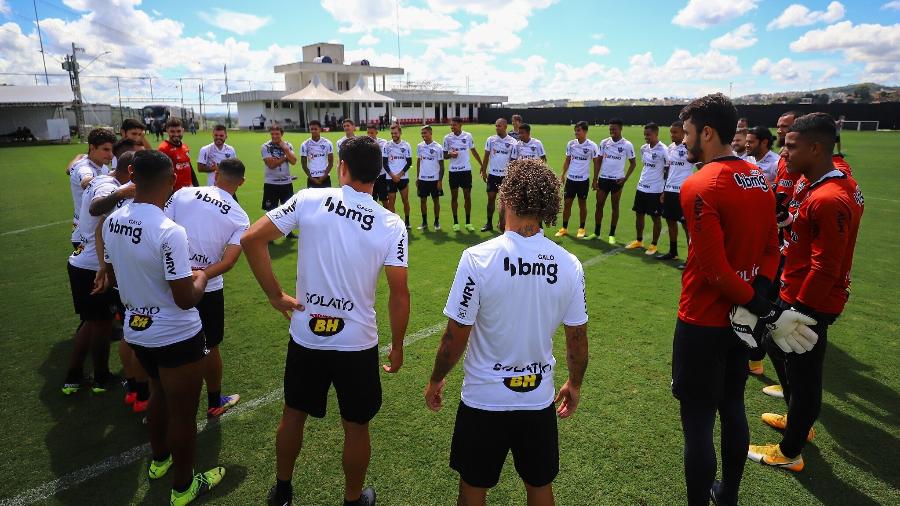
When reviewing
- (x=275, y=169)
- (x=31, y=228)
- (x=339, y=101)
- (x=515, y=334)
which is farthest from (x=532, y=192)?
(x=339, y=101)

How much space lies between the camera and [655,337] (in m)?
5.61

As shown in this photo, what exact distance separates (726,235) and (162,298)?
3.45m

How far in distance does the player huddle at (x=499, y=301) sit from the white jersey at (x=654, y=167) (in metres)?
5.51

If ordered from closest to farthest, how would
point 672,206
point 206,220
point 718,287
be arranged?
point 718,287
point 206,220
point 672,206

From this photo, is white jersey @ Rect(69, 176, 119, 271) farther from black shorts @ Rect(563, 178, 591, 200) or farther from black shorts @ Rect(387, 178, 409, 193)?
Answer: black shorts @ Rect(563, 178, 591, 200)

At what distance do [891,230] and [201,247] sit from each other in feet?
45.4

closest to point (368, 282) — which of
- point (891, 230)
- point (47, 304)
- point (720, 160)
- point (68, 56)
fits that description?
point (720, 160)

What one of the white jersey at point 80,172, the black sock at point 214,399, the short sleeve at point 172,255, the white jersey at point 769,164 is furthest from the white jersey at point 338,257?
the white jersey at point 769,164

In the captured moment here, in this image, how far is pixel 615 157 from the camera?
984cm

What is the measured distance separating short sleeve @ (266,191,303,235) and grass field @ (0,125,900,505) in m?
1.86

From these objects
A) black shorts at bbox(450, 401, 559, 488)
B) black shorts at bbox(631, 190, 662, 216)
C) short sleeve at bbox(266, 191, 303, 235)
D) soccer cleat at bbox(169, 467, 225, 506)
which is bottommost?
soccer cleat at bbox(169, 467, 225, 506)

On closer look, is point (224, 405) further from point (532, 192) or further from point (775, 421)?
point (775, 421)

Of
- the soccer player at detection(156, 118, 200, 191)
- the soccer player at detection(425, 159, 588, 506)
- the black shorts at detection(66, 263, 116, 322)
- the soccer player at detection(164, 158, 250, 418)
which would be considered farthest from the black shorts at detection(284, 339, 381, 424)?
the soccer player at detection(156, 118, 200, 191)

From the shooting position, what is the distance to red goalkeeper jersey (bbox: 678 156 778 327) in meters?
2.59
